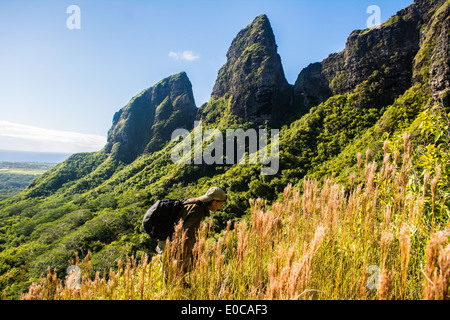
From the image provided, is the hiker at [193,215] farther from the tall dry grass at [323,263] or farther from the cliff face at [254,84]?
the cliff face at [254,84]

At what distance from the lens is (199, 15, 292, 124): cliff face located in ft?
190

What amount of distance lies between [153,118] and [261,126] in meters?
54.5

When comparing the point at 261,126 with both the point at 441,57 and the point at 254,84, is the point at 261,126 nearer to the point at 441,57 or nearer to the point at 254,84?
the point at 254,84

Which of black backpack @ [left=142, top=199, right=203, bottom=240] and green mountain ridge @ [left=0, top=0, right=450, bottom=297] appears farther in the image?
green mountain ridge @ [left=0, top=0, right=450, bottom=297]

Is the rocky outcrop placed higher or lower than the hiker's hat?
higher

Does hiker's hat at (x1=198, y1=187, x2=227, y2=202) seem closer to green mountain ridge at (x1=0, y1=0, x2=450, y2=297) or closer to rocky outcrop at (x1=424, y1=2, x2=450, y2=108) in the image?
green mountain ridge at (x1=0, y1=0, x2=450, y2=297)

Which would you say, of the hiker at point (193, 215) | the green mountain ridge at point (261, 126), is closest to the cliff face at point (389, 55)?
the green mountain ridge at point (261, 126)

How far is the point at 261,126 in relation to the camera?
2242 inches

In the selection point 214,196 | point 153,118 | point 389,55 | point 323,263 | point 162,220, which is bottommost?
point 323,263

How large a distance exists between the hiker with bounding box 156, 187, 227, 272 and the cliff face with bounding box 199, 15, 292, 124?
2221 inches

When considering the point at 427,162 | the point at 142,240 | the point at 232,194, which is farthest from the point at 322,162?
the point at 427,162

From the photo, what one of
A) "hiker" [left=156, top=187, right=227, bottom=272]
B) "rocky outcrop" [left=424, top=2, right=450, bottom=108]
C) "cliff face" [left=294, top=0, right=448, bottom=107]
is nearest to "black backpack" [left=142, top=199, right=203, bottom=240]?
"hiker" [left=156, top=187, right=227, bottom=272]

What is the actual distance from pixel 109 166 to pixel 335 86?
82.2 metres

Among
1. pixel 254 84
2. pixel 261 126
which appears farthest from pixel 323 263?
pixel 254 84
